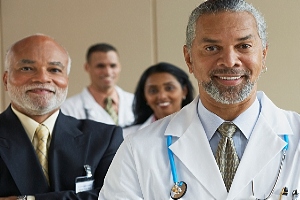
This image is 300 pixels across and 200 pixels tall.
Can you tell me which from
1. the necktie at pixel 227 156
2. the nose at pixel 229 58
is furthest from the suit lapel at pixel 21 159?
the nose at pixel 229 58

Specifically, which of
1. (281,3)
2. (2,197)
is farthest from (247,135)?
(281,3)

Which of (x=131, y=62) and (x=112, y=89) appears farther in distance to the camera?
(x=131, y=62)

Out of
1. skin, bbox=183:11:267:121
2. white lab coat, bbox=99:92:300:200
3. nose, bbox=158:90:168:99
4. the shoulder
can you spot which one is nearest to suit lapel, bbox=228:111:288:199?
white lab coat, bbox=99:92:300:200

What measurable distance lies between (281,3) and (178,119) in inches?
98.7

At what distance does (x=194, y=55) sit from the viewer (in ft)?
6.27

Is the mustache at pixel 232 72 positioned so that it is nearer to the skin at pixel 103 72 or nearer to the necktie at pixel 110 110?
the necktie at pixel 110 110

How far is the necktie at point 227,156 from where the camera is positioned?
1.84 meters

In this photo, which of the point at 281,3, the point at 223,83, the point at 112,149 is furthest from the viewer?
the point at 281,3

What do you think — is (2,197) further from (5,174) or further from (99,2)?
(99,2)

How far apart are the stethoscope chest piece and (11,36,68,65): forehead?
3.42ft

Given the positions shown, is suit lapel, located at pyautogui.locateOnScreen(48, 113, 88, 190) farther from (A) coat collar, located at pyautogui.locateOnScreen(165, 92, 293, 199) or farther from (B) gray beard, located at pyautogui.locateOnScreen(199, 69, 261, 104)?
(B) gray beard, located at pyautogui.locateOnScreen(199, 69, 261, 104)

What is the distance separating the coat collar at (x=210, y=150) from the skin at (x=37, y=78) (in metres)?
0.79

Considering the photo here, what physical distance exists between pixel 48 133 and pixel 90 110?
233 centimetres

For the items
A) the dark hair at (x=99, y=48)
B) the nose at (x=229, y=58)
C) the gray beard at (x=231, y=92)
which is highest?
the dark hair at (x=99, y=48)
